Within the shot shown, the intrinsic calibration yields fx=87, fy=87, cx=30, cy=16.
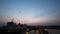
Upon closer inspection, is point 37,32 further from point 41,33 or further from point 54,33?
point 54,33

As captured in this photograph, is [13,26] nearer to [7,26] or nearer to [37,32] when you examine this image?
[7,26]

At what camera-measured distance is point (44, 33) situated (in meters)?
1.54

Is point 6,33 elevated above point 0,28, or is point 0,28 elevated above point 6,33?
point 0,28

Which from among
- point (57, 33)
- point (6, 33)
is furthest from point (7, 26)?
point (57, 33)

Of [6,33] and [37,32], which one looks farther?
[6,33]

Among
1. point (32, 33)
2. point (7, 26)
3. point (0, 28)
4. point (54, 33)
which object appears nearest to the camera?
point (32, 33)

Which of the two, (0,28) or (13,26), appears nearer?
(0,28)

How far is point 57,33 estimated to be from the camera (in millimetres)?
2402

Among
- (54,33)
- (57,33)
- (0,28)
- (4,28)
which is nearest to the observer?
(54,33)

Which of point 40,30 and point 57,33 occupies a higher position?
point 40,30

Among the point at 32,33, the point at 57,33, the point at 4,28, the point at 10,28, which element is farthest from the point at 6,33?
the point at 32,33

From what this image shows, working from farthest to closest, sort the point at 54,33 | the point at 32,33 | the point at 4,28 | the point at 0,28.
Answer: the point at 4,28, the point at 0,28, the point at 54,33, the point at 32,33

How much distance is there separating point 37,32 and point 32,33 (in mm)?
95

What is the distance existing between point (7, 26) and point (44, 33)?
4.37 metres
